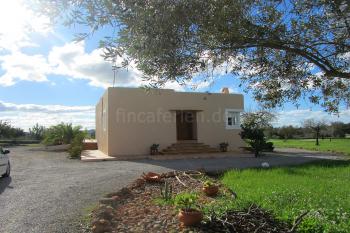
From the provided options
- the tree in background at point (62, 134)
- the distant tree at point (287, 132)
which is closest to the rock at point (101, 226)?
the tree in background at point (62, 134)

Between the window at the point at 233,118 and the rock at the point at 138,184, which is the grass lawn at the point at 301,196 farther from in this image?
the window at the point at 233,118

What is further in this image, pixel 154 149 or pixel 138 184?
pixel 154 149

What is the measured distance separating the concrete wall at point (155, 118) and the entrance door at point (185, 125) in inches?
27.0

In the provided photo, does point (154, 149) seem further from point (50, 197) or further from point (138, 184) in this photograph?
point (50, 197)

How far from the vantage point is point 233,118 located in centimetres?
2570

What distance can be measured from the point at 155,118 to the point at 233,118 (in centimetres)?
579

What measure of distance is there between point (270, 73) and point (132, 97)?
16.0 m

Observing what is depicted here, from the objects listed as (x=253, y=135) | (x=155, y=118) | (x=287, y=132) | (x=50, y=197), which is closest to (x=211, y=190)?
(x=50, y=197)

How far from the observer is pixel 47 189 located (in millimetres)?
10266

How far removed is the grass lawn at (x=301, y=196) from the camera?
5766 millimetres

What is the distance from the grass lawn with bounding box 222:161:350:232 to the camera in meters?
5.77

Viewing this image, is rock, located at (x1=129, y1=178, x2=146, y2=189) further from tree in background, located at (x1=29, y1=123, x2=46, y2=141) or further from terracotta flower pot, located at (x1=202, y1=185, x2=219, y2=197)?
tree in background, located at (x1=29, y1=123, x2=46, y2=141)

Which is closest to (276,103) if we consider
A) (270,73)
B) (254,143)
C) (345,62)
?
(270,73)

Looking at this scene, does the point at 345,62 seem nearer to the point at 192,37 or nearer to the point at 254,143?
the point at 192,37
